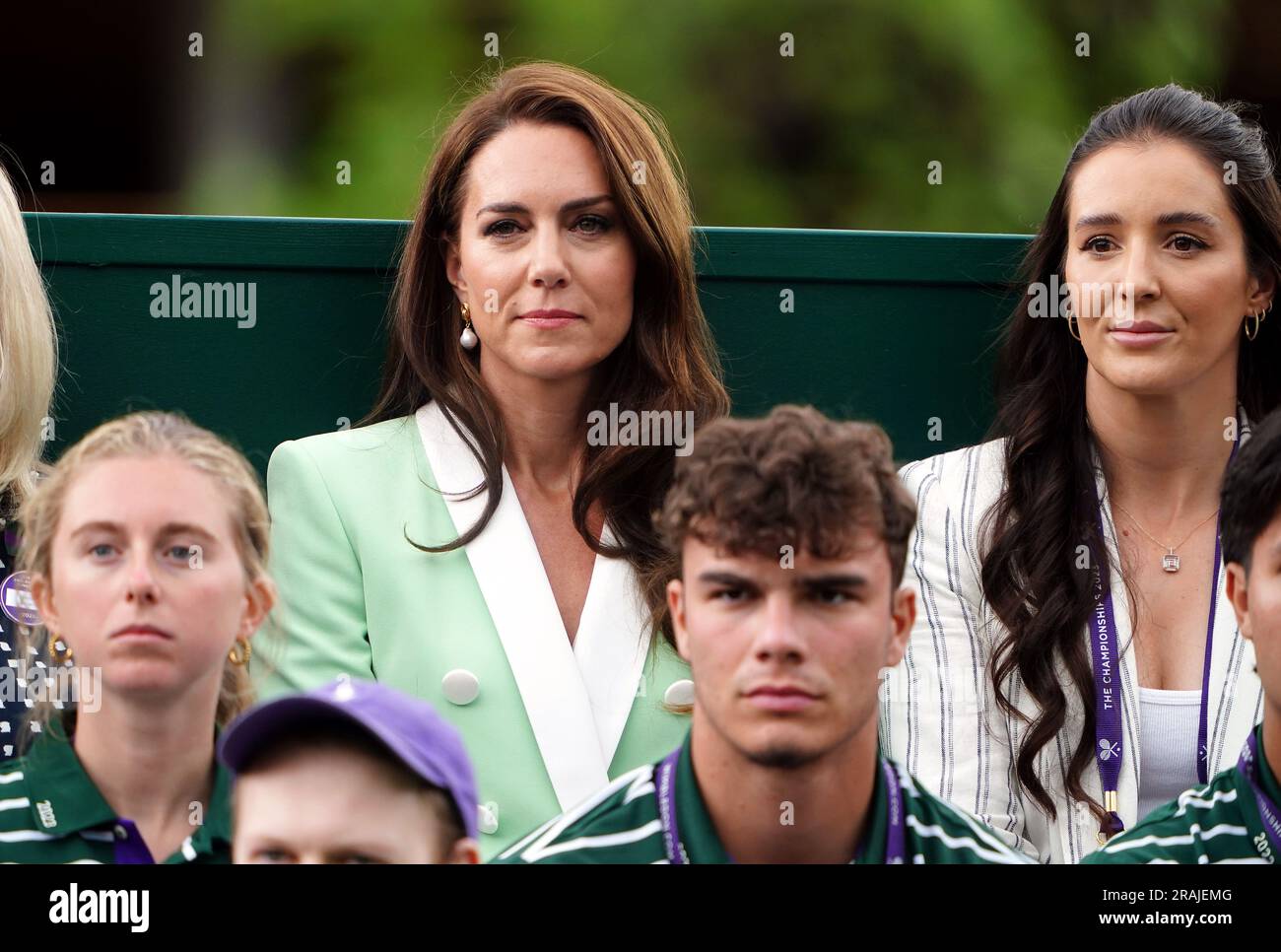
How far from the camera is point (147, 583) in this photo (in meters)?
2.47

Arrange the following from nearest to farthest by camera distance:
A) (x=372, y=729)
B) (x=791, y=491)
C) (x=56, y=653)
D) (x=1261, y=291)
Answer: (x=372, y=729)
(x=791, y=491)
(x=56, y=653)
(x=1261, y=291)

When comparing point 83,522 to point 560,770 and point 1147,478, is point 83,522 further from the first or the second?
point 1147,478

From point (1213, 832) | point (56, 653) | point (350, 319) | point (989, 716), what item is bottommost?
point (1213, 832)

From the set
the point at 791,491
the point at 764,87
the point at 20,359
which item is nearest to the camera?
the point at 791,491

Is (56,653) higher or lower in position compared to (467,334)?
lower

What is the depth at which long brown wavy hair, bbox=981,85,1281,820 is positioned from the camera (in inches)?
120

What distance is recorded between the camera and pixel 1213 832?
103 inches

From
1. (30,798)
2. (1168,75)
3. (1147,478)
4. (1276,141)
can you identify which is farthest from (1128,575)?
(1168,75)

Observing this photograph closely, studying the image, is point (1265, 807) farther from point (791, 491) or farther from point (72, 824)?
point (72, 824)

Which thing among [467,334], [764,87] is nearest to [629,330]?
[467,334]

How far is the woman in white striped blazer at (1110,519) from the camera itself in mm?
3025

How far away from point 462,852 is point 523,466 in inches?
36.7

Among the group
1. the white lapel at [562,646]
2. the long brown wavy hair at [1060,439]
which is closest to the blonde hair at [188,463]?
the white lapel at [562,646]

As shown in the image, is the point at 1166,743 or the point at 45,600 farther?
the point at 1166,743
